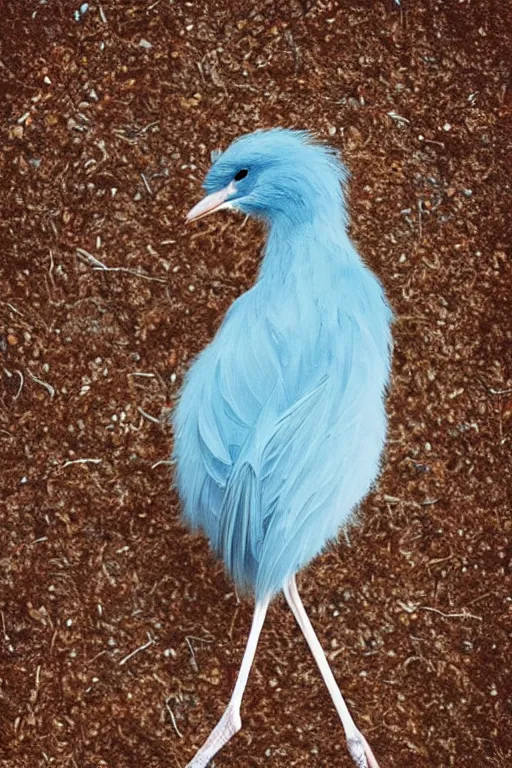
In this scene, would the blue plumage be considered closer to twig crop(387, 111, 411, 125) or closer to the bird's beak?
the bird's beak

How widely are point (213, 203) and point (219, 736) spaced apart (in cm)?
85

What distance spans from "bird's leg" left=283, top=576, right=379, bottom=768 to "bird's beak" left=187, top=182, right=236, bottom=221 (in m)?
0.60

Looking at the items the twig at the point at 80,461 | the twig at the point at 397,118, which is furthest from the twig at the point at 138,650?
the twig at the point at 397,118

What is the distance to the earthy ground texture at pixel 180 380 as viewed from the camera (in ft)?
4.48

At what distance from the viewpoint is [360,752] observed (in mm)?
1358

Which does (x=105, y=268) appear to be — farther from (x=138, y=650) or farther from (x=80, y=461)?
(x=138, y=650)

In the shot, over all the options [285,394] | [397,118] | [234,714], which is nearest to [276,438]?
[285,394]

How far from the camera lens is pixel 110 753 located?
4.47 ft

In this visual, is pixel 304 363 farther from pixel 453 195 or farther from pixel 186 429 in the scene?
pixel 453 195

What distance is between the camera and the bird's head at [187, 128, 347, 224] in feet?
4.25

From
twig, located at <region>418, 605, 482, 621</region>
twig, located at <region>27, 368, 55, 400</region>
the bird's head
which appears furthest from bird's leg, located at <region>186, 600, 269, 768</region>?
the bird's head

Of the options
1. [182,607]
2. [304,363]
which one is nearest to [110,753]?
[182,607]

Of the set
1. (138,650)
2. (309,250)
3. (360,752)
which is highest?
(309,250)

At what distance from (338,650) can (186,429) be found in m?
0.44
